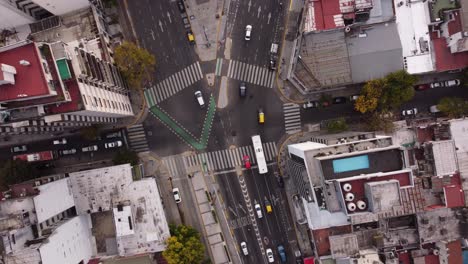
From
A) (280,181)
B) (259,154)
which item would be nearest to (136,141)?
(259,154)

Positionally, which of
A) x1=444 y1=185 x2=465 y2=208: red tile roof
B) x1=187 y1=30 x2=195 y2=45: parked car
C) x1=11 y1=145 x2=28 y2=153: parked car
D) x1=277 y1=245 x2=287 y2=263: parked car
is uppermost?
x1=187 y1=30 x2=195 y2=45: parked car

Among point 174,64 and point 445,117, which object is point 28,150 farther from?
point 445,117

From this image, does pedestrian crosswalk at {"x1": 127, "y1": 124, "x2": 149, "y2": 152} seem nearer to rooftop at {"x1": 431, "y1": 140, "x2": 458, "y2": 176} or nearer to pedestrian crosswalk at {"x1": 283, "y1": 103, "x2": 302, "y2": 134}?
pedestrian crosswalk at {"x1": 283, "y1": 103, "x2": 302, "y2": 134}

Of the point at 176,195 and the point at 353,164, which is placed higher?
the point at 353,164

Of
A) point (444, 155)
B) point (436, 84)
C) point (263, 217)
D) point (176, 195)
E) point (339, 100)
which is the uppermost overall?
point (339, 100)

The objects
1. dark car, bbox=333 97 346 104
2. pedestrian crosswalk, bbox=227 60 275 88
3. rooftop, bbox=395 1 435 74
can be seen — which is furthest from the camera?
pedestrian crosswalk, bbox=227 60 275 88

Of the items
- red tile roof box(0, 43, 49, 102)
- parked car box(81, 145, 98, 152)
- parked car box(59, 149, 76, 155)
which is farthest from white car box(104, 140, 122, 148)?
red tile roof box(0, 43, 49, 102)

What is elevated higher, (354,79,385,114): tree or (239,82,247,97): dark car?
(239,82,247,97): dark car

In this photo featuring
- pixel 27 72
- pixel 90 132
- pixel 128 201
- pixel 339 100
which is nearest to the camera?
pixel 27 72

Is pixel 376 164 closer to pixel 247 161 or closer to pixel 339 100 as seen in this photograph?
pixel 339 100
